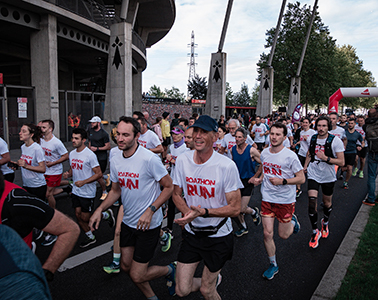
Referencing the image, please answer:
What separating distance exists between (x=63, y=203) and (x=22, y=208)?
6.13 meters

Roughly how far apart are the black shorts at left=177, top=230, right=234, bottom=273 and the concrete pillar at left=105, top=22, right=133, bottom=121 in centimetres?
1246

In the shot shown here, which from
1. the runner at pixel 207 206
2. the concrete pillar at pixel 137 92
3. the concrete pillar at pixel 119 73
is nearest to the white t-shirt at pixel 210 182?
the runner at pixel 207 206

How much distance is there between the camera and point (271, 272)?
13.8ft

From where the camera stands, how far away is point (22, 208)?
1.77m

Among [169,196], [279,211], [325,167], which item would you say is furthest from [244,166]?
[169,196]

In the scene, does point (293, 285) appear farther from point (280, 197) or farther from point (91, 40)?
point (91, 40)

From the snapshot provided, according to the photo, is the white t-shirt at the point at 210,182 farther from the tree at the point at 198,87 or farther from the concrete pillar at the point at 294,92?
the tree at the point at 198,87

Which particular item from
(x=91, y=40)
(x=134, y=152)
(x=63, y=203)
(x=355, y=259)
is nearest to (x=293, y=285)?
(x=355, y=259)

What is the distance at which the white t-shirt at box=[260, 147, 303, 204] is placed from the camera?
453 cm

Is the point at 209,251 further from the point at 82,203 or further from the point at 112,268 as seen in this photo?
the point at 82,203

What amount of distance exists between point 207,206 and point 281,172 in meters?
1.99

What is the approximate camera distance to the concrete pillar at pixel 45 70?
15.4 m

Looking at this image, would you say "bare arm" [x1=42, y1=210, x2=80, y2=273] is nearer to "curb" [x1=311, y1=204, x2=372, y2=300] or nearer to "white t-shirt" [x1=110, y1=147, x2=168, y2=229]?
"white t-shirt" [x1=110, y1=147, x2=168, y2=229]

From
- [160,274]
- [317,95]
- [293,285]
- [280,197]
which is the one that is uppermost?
[317,95]
